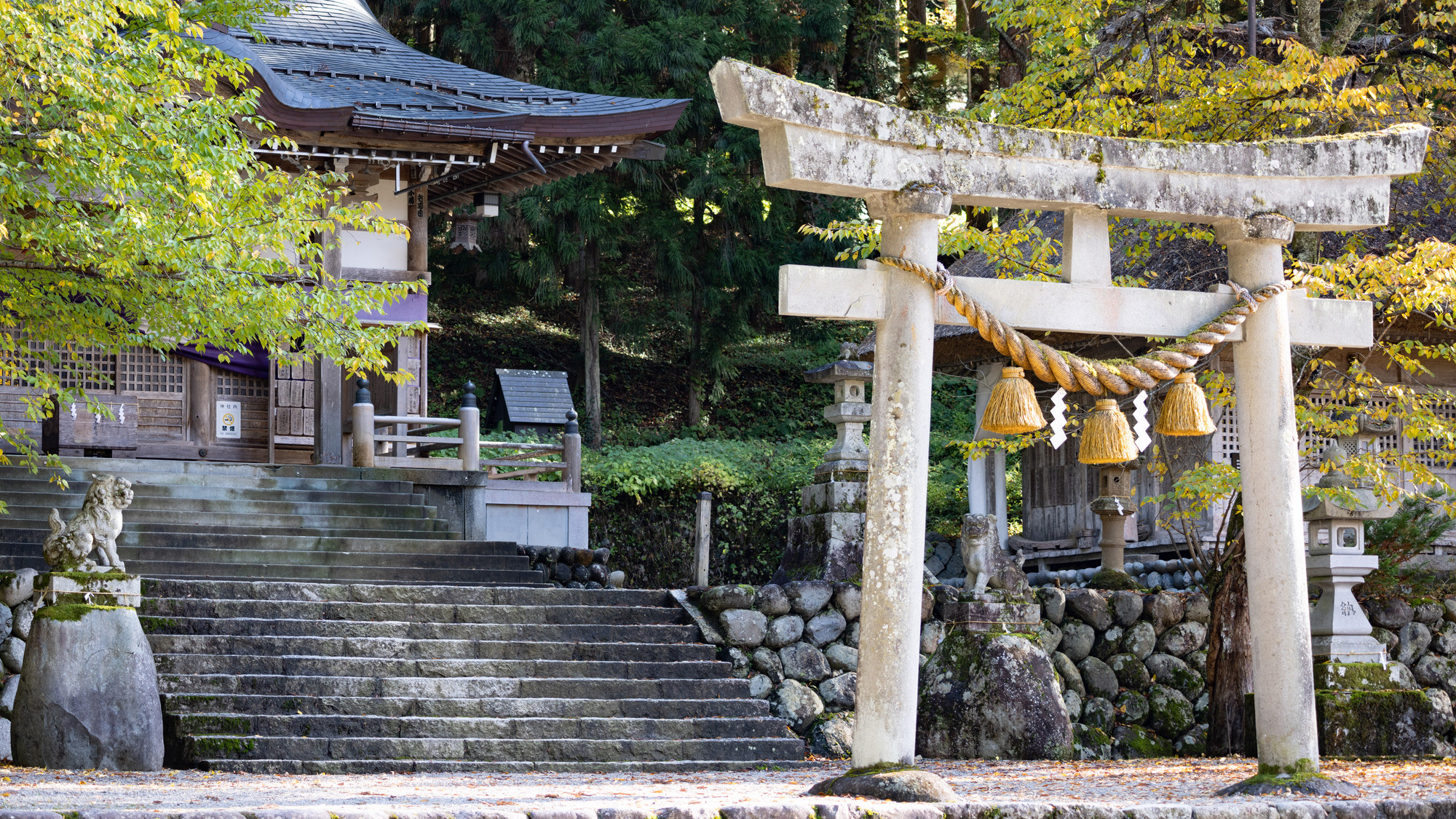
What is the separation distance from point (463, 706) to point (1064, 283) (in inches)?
212

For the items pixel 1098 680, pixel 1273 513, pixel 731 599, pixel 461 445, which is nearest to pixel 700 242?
pixel 461 445

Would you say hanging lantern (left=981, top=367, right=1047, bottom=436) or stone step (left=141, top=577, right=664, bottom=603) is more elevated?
hanging lantern (left=981, top=367, right=1047, bottom=436)

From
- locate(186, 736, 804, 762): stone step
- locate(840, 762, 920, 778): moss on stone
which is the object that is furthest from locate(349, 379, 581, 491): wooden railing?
locate(840, 762, 920, 778): moss on stone

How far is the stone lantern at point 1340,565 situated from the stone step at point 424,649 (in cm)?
480

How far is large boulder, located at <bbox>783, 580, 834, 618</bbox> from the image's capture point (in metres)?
11.6

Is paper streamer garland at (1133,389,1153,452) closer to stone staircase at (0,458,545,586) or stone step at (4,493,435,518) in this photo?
stone staircase at (0,458,545,586)

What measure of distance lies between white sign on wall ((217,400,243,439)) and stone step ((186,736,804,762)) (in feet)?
29.0

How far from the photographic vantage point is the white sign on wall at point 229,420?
17.4m

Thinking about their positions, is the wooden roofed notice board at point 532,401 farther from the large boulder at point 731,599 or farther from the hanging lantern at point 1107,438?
the hanging lantern at point 1107,438

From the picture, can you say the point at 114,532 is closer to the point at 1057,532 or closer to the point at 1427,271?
the point at 1427,271

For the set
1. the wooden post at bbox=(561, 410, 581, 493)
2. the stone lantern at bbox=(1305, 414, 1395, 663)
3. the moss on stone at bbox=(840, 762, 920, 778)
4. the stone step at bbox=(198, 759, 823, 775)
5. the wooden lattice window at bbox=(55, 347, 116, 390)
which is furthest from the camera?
the wooden lattice window at bbox=(55, 347, 116, 390)

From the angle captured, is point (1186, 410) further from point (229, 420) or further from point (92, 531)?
point (229, 420)

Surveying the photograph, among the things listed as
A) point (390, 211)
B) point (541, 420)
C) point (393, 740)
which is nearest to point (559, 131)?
point (390, 211)

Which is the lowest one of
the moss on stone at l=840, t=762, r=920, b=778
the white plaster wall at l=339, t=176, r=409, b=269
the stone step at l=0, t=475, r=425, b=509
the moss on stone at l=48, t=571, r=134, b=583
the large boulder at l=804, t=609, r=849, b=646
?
the moss on stone at l=840, t=762, r=920, b=778
